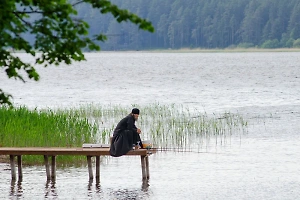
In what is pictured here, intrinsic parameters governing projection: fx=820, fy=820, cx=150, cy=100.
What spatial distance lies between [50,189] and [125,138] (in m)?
2.01

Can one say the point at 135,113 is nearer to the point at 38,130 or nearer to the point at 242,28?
the point at 38,130

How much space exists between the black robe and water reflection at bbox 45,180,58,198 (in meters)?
1.44

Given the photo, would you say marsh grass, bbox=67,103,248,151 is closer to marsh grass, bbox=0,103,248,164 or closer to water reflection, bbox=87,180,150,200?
marsh grass, bbox=0,103,248,164

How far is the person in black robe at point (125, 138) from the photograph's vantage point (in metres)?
16.6

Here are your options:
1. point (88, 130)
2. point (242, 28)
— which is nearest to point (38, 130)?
point (88, 130)

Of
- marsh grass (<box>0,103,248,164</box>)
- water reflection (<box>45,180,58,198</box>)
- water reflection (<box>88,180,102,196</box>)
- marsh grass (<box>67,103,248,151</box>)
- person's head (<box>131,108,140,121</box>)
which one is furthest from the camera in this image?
marsh grass (<box>67,103,248,151</box>)

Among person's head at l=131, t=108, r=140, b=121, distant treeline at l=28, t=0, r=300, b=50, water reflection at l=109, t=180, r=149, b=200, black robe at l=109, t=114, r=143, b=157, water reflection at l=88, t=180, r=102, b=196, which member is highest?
distant treeline at l=28, t=0, r=300, b=50

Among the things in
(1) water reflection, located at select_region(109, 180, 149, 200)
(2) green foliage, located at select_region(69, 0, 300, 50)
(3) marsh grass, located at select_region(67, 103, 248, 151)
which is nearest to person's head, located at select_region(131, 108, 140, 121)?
(1) water reflection, located at select_region(109, 180, 149, 200)

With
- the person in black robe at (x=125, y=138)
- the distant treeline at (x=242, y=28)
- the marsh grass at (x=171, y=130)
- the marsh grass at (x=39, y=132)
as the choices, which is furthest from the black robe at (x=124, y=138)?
the distant treeline at (x=242, y=28)

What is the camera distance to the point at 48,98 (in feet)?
189

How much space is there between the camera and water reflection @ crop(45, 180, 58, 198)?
54.2 feet

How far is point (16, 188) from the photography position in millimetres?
17188

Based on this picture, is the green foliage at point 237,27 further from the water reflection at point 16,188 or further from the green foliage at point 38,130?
the water reflection at point 16,188

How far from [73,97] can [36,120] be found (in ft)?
122
